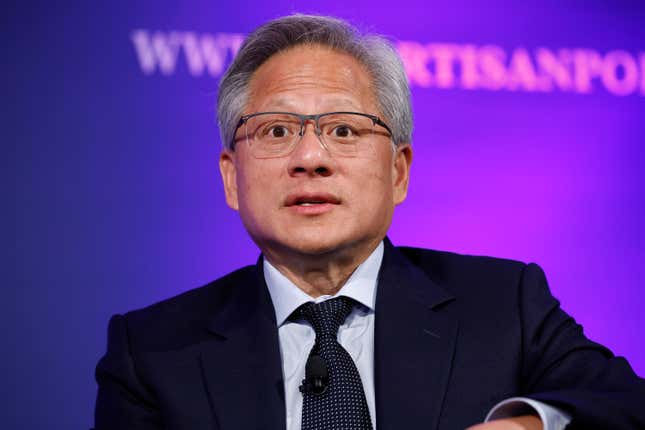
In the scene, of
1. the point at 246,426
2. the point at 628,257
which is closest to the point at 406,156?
the point at 246,426

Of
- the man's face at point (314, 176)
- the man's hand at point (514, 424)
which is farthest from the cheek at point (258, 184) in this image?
the man's hand at point (514, 424)

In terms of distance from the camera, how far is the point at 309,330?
1937 mm

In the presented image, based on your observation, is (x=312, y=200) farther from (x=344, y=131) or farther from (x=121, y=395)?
(x=121, y=395)

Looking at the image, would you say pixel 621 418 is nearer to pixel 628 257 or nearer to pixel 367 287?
pixel 367 287

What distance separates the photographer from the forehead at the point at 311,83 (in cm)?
196

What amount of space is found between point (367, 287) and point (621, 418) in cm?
67

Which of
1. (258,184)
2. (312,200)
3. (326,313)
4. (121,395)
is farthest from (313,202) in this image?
(121,395)

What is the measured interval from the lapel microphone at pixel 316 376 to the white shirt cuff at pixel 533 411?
0.39m

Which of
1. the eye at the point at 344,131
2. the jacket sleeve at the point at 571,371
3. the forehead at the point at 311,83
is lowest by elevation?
the jacket sleeve at the point at 571,371

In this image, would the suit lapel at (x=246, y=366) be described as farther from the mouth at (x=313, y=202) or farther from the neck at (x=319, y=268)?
the mouth at (x=313, y=202)

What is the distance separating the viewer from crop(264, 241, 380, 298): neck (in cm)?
195

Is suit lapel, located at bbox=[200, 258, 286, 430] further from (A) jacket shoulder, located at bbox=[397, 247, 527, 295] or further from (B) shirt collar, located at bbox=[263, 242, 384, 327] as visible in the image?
(A) jacket shoulder, located at bbox=[397, 247, 527, 295]

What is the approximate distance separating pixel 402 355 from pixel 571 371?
1.14 ft

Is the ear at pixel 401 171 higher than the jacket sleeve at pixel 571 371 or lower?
higher
